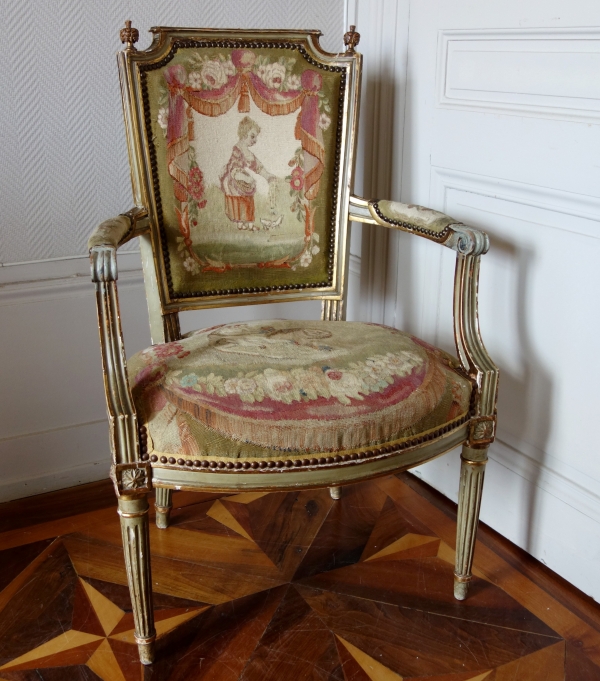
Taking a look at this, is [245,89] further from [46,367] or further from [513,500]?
[513,500]

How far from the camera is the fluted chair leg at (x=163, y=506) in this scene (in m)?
1.39

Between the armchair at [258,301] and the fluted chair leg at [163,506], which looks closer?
the armchair at [258,301]

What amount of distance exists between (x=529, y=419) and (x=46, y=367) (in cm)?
97

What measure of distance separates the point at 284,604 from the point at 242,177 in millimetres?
742

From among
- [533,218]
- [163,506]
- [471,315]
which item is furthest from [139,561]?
[533,218]

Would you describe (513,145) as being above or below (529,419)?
above

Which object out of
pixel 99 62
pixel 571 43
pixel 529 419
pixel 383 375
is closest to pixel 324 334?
pixel 383 375

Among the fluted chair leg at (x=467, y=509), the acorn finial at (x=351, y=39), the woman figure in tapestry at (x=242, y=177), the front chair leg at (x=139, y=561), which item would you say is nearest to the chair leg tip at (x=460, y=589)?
the fluted chair leg at (x=467, y=509)

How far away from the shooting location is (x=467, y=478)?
116 cm

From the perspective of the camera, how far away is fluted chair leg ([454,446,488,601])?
1144 millimetres

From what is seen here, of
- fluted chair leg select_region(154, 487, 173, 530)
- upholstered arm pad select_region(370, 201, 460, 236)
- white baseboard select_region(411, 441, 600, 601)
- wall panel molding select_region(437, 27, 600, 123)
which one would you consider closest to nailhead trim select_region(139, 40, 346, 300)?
upholstered arm pad select_region(370, 201, 460, 236)

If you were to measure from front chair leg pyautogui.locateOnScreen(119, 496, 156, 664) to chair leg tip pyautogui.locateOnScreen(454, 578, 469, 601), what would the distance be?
51 cm

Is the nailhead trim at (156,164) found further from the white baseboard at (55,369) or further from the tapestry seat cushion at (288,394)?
the white baseboard at (55,369)

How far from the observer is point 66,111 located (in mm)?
1396
